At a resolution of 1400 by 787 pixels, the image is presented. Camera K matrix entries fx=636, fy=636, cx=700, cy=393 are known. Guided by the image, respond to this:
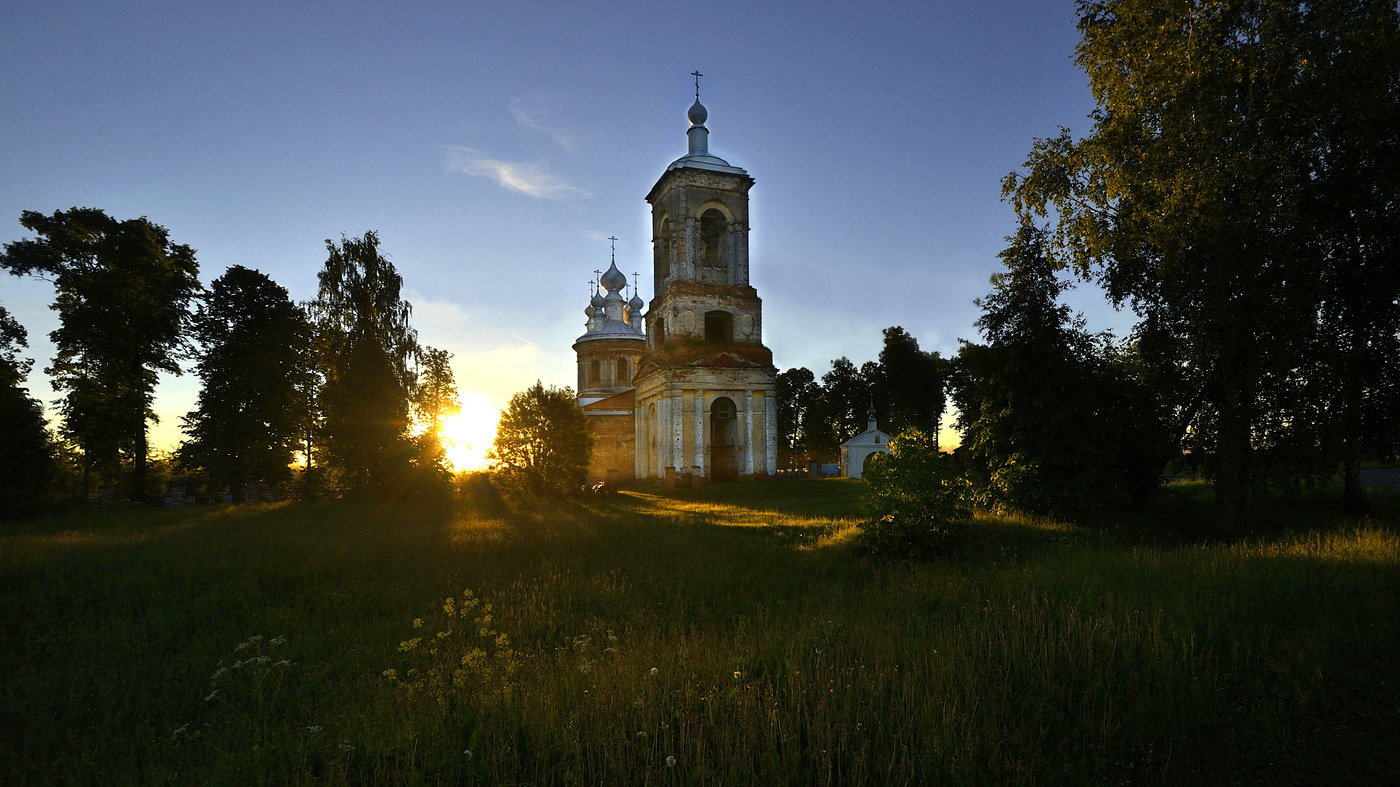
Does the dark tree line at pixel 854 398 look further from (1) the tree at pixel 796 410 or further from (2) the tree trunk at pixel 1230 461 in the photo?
(2) the tree trunk at pixel 1230 461

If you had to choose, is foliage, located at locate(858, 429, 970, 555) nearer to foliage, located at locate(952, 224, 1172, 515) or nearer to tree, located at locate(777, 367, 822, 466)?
foliage, located at locate(952, 224, 1172, 515)

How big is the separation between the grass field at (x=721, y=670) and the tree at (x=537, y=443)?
13962mm

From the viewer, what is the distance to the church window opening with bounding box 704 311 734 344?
34844mm

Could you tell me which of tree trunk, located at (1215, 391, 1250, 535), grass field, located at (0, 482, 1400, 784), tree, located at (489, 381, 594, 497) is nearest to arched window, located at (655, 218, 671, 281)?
tree, located at (489, 381, 594, 497)

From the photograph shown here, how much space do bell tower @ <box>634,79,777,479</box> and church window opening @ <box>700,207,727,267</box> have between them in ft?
0.18

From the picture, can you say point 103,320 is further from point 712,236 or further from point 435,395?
point 712,236

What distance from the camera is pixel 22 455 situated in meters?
18.2

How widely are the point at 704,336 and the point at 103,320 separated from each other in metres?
25.0

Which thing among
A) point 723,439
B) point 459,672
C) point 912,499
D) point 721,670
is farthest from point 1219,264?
point 723,439

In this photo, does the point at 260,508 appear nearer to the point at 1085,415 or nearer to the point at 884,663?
the point at 884,663

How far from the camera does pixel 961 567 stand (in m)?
9.45

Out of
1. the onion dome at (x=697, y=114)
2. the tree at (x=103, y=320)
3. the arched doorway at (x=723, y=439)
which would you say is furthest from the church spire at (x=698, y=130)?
the tree at (x=103, y=320)

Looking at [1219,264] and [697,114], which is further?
[697,114]

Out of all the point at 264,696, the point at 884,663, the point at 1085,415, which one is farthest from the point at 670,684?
the point at 1085,415
